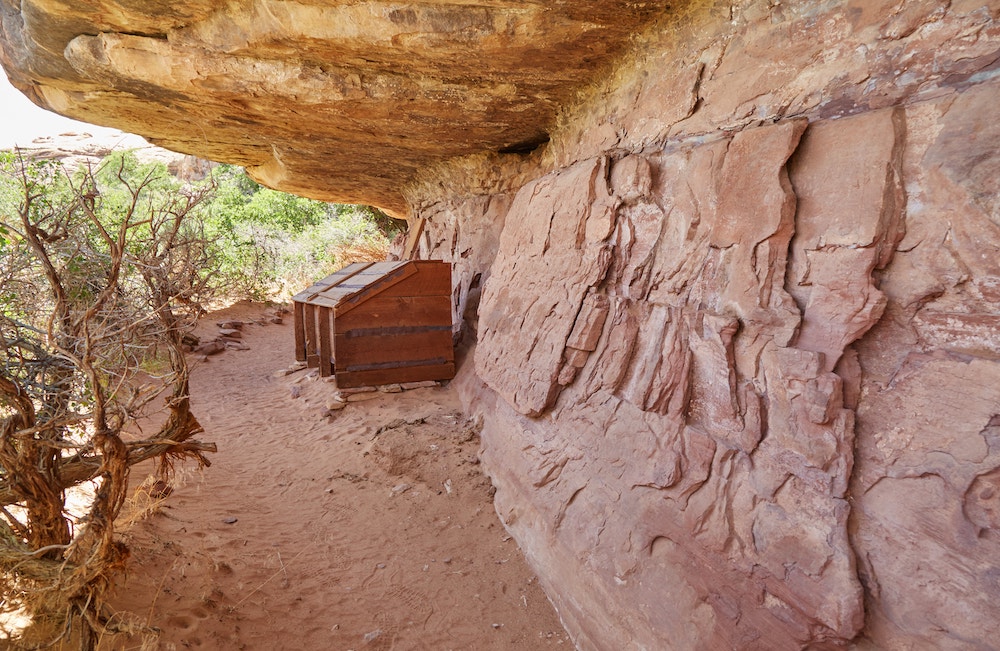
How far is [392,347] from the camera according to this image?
5.94m

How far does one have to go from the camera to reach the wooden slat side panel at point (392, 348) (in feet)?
18.7

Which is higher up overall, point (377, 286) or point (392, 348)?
point (377, 286)

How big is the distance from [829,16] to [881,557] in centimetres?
230

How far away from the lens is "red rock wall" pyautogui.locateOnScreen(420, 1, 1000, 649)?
1743mm

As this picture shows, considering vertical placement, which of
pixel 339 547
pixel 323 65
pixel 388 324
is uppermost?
pixel 323 65

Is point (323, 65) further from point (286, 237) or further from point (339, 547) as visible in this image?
point (286, 237)

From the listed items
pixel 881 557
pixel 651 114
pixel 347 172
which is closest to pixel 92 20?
pixel 347 172

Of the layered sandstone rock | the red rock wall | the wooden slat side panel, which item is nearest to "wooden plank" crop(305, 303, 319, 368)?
the wooden slat side panel

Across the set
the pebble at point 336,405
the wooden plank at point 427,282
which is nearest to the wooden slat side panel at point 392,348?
the pebble at point 336,405

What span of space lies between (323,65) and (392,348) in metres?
3.05

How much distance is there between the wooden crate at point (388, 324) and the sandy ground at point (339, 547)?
1.58 ft

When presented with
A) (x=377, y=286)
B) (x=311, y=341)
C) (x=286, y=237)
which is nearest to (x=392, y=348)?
(x=377, y=286)

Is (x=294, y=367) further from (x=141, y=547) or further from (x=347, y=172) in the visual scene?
(x=141, y=547)

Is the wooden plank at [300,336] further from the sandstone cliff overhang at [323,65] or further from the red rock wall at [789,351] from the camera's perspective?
the red rock wall at [789,351]
